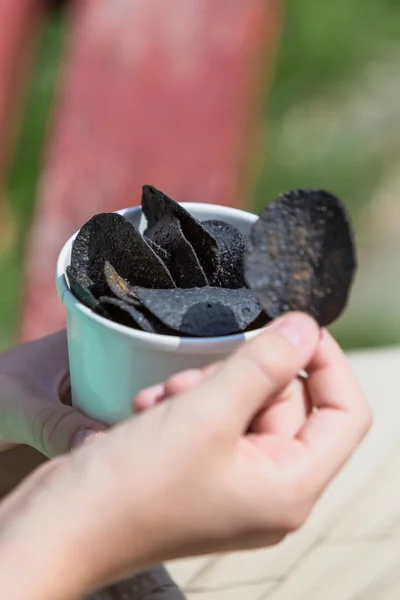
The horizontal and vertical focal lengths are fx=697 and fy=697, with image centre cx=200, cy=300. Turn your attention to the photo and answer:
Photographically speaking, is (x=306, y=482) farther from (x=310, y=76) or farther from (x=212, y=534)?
(x=310, y=76)

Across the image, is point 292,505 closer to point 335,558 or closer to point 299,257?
point 299,257

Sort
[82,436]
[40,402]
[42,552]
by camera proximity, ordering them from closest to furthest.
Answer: [42,552], [82,436], [40,402]

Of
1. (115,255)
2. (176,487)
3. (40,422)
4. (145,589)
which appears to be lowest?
(145,589)

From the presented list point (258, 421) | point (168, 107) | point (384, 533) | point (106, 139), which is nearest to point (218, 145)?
→ point (168, 107)

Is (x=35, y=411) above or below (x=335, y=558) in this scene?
above

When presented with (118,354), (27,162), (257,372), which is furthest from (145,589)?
(27,162)

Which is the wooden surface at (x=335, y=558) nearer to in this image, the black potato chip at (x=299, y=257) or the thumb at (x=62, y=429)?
the thumb at (x=62, y=429)
